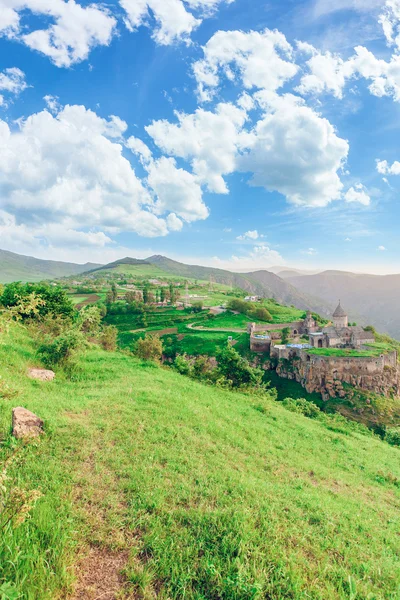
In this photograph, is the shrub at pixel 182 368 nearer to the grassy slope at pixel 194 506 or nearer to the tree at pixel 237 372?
the tree at pixel 237 372

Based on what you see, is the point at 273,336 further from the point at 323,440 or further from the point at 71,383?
the point at 71,383

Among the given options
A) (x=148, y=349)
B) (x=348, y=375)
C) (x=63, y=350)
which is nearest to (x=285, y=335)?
(x=348, y=375)

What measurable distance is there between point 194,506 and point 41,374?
9938 millimetres

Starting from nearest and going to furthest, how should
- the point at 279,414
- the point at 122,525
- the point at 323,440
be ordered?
1. the point at 122,525
2. the point at 323,440
3. the point at 279,414

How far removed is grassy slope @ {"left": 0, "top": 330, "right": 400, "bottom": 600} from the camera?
3934 mm

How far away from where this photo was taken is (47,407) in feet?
29.0

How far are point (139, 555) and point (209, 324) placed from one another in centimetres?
6719

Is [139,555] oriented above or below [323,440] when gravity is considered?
above

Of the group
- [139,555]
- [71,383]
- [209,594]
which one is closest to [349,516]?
[209,594]

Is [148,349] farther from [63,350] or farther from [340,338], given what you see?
[340,338]

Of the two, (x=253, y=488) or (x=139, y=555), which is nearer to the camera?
(x=139, y=555)

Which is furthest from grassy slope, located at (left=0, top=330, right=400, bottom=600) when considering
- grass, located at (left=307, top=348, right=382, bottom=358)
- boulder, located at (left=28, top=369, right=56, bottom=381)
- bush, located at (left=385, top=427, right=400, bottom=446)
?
grass, located at (left=307, top=348, right=382, bottom=358)

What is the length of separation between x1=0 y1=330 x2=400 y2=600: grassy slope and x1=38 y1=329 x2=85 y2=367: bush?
3.68m

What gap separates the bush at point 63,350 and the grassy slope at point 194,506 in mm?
3679
